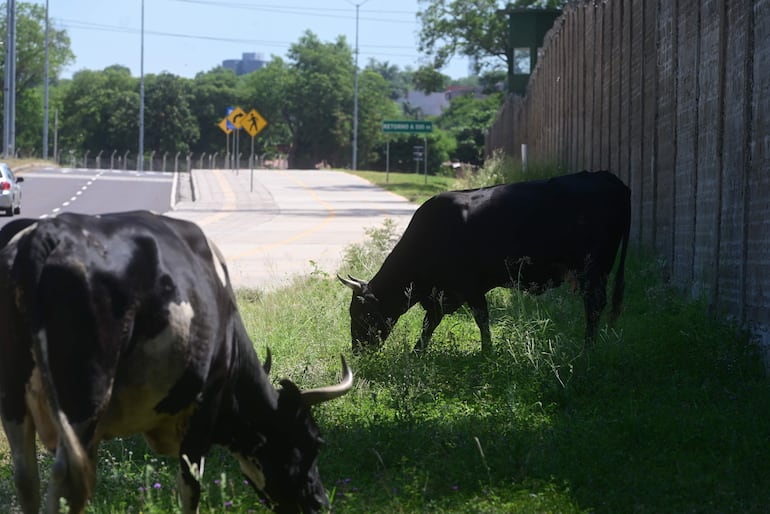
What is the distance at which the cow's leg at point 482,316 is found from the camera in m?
10.1

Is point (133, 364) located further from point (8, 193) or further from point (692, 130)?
point (8, 193)

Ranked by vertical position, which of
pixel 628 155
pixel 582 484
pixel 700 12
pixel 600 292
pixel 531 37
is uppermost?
pixel 531 37

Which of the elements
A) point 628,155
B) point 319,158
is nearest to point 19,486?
point 628,155

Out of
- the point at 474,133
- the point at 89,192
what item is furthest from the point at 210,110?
the point at 89,192

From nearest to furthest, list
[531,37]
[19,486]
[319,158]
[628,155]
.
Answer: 1. [19,486]
2. [628,155]
3. [531,37]
4. [319,158]

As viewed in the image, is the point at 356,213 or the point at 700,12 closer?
the point at 700,12

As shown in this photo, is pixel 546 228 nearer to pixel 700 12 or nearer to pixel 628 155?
pixel 700 12

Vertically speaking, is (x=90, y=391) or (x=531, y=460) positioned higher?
(x=90, y=391)

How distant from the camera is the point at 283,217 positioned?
1362 inches

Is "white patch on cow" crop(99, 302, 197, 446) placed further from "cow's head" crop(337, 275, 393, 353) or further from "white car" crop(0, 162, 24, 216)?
"white car" crop(0, 162, 24, 216)

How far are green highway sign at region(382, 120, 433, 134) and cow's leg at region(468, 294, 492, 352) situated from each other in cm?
4221

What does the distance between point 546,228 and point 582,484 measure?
4.35 m

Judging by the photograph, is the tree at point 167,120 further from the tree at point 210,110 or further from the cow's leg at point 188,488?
the cow's leg at point 188,488

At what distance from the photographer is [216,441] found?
5688 mm
